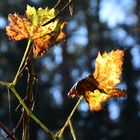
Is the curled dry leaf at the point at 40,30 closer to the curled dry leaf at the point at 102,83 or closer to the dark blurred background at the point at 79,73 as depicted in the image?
the curled dry leaf at the point at 102,83

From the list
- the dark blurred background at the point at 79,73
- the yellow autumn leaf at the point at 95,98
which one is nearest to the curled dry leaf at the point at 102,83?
the yellow autumn leaf at the point at 95,98

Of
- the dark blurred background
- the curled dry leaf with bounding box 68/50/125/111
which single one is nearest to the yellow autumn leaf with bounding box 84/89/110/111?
the curled dry leaf with bounding box 68/50/125/111

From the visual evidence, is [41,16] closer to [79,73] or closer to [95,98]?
[95,98]

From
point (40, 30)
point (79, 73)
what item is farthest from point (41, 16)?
point (79, 73)

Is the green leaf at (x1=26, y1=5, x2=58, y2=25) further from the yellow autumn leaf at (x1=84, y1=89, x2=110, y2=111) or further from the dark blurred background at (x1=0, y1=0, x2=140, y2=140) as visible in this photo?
the dark blurred background at (x1=0, y1=0, x2=140, y2=140)

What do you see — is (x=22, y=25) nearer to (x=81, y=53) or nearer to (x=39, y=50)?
(x=39, y=50)

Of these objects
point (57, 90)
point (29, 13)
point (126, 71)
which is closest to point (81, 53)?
point (57, 90)
